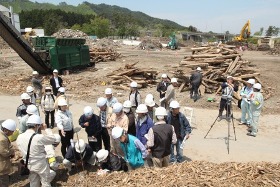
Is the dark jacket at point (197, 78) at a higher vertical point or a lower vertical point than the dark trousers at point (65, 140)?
higher

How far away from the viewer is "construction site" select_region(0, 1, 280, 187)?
17.4ft

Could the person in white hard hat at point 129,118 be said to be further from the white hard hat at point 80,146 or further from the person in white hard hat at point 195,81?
the person in white hard hat at point 195,81

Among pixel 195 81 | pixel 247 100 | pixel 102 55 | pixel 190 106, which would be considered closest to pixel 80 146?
pixel 247 100

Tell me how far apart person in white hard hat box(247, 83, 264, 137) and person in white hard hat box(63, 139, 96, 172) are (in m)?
5.77

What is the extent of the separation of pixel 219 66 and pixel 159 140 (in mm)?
11774

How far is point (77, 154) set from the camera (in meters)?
6.80

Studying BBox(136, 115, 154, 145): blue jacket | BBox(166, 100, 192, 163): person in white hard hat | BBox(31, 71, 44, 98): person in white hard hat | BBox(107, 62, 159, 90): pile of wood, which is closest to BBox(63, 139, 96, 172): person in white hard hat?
BBox(136, 115, 154, 145): blue jacket

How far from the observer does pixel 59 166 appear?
286 inches

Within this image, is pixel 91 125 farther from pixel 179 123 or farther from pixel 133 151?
pixel 179 123

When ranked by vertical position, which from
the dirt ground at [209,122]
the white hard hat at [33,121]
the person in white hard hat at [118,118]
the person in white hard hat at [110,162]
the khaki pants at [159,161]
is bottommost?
the dirt ground at [209,122]

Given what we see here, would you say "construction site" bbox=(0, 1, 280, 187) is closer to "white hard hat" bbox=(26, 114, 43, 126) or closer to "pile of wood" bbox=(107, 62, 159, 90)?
Result: "pile of wood" bbox=(107, 62, 159, 90)

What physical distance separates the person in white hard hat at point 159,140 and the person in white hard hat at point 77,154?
163 centimetres

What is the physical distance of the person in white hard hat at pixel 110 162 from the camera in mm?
6391

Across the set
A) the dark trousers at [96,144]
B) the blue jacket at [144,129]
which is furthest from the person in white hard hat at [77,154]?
the blue jacket at [144,129]
